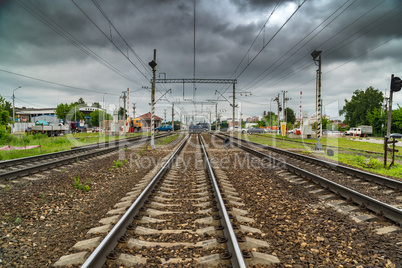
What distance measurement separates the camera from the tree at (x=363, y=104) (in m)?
85.1

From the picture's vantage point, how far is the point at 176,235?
13.6 ft

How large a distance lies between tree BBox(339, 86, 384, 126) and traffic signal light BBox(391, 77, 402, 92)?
87.6 meters

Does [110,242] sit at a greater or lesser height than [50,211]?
greater

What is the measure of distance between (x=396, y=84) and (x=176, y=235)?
1200cm

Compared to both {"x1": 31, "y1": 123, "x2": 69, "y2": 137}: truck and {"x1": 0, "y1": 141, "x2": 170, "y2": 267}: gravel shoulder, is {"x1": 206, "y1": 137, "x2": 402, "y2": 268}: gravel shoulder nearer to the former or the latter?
{"x1": 0, "y1": 141, "x2": 170, "y2": 267}: gravel shoulder

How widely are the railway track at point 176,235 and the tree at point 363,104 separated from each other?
3827 inches

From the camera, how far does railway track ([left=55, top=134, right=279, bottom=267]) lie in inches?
130

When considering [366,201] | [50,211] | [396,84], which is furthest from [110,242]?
[396,84]

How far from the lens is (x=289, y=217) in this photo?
16.9 feet

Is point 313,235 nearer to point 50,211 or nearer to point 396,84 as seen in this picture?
point 50,211

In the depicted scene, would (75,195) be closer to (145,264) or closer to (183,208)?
(183,208)

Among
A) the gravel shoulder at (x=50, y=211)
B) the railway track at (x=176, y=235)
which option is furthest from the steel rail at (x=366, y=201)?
the gravel shoulder at (x=50, y=211)

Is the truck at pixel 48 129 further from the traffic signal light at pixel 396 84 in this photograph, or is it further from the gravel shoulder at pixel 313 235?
the traffic signal light at pixel 396 84

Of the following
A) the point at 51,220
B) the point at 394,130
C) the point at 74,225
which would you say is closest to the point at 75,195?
the point at 51,220
